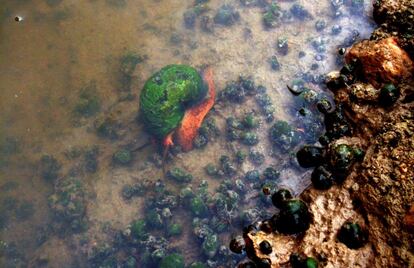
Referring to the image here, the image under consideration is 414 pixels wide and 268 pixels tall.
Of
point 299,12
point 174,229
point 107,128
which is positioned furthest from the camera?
point 299,12

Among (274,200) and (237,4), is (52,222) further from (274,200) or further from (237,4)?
(237,4)

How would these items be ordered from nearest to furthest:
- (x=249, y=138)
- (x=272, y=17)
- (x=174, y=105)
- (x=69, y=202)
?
(x=249, y=138)
(x=174, y=105)
(x=69, y=202)
(x=272, y=17)

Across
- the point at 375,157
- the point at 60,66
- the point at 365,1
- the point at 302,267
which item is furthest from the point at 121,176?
the point at 365,1

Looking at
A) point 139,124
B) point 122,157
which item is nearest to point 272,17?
point 139,124

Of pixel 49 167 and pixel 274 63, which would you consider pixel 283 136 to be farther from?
pixel 49 167

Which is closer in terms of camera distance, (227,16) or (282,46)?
(282,46)

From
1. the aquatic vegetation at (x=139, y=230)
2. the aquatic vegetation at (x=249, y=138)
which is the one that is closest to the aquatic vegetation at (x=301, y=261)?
the aquatic vegetation at (x=249, y=138)
